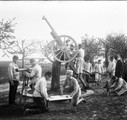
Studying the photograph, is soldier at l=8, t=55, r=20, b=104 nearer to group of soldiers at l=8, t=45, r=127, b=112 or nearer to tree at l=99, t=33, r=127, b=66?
group of soldiers at l=8, t=45, r=127, b=112

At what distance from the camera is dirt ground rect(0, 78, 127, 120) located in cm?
552

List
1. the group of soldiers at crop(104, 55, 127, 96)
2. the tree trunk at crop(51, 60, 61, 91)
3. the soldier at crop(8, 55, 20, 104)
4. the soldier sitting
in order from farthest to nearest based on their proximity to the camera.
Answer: the tree trunk at crop(51, 60, 61, 91)
the group of soldiers at crop(104, 55, 127, 96)
the soldier sitting
the soldier at crop(8, 55, 20, 104)

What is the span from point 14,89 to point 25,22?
6.41 ft

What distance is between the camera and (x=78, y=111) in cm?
598

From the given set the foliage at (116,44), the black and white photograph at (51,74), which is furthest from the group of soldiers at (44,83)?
the foliage at (116,44)

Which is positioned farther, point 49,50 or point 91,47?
point 91,47

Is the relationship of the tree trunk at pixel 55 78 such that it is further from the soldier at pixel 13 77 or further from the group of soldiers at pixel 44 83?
→ the soldier at pixel 13 77

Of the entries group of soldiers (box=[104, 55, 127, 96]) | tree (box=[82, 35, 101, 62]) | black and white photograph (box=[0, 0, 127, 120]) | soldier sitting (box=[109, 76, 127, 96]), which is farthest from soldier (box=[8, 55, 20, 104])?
tree (box=[82, 35, 101, 62])

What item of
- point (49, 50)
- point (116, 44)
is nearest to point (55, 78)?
point (49, 50)

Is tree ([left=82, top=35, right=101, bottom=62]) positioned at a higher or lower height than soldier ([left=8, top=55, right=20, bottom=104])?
higher

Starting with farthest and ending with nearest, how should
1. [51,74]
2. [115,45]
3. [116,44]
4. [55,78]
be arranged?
[116,44], [115,45], [55,78], [51,74]

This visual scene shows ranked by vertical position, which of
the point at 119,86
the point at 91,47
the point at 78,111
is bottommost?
the point at 78,111

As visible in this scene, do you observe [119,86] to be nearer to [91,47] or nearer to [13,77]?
[13,77]

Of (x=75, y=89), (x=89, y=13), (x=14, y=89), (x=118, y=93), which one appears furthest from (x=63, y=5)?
(x=118, y=93)
